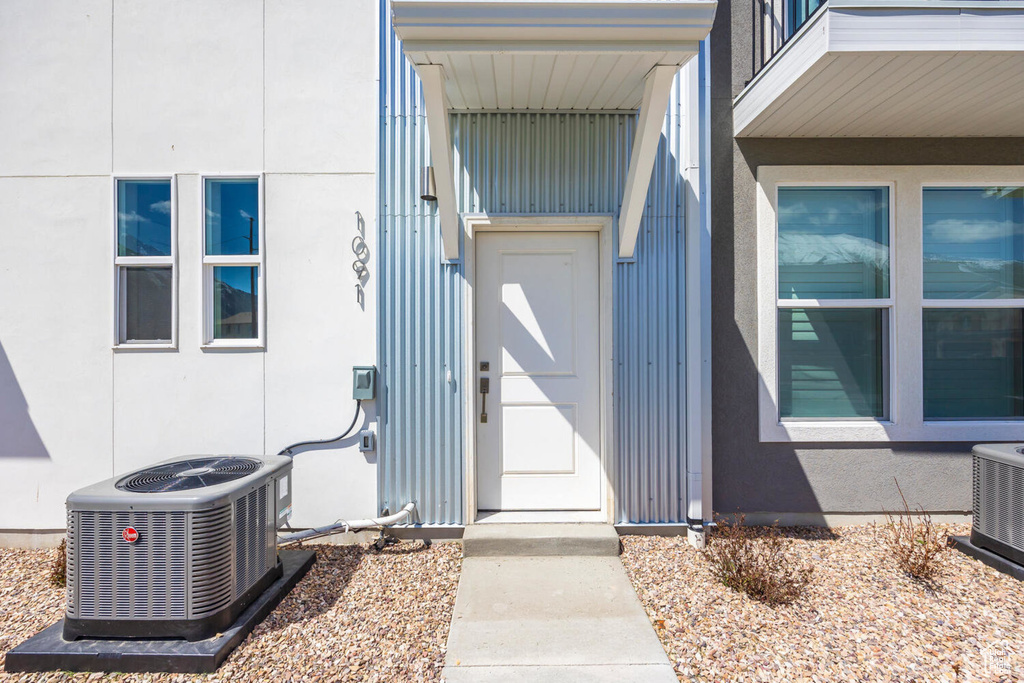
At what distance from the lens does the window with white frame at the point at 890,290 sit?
12.3ft

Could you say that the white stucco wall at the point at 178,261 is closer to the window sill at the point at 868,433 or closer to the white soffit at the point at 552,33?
the white soffit at the point at 552,33

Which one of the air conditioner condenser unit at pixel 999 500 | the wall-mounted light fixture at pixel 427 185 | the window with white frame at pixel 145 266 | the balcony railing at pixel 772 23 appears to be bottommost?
the air conditioner condenser unit at pixel 999 500

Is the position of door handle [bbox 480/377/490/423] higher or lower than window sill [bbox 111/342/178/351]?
lower

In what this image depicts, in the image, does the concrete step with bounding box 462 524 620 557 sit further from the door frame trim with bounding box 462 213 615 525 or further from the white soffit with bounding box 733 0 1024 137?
the white soffit with bounding box 733 0 1024 137

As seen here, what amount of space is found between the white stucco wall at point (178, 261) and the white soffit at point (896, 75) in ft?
9.28

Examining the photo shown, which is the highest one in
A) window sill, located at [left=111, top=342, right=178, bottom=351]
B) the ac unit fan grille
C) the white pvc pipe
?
window sill, located at [left=111, top=342, right=178, bottom=351]

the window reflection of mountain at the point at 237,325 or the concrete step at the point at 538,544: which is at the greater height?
the window reflection of mountain at the point at 237,325

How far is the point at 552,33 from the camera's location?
2.51m

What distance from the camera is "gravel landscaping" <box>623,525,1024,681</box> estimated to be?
2.25m

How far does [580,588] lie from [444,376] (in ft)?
5.40

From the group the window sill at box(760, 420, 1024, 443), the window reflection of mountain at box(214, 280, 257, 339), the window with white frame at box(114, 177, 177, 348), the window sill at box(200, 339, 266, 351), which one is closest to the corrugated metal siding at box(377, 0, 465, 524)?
the window sill at box(200, 339, 266, 351)

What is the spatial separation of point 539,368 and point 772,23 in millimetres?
3145

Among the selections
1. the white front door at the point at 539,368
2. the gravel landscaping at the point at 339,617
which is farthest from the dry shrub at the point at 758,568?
the gravel landscaping at the point at 339,617

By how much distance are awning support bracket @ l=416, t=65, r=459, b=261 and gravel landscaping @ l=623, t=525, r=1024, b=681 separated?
253 centimetres
